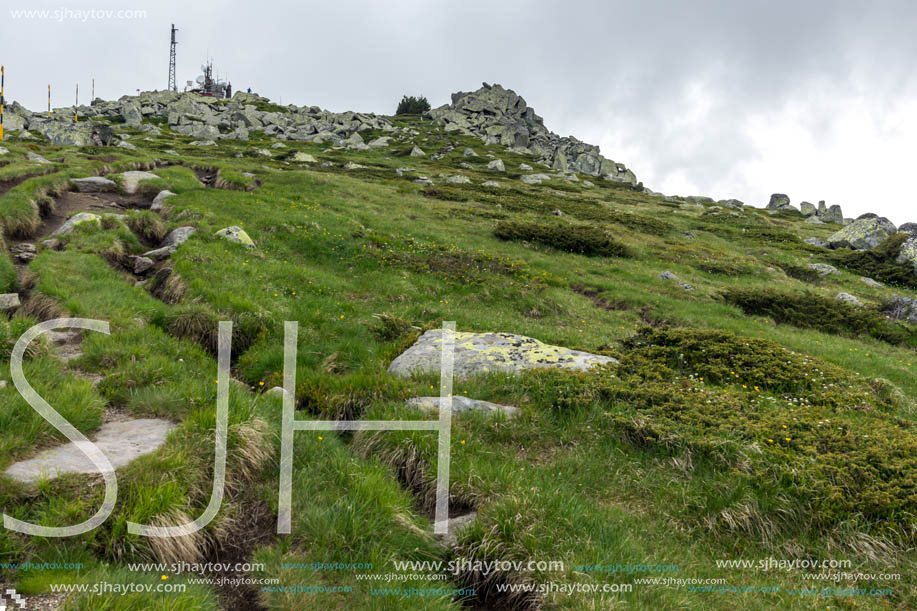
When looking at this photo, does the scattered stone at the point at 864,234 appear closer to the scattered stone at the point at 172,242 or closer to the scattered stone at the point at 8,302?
the scattered stone at the point at 172,242

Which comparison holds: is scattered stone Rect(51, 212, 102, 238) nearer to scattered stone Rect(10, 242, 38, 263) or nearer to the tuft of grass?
the tuft of grass

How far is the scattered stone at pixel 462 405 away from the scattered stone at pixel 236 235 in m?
12.6

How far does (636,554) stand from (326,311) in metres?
10.4

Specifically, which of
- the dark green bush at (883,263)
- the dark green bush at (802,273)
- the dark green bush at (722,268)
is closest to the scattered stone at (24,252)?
the dark green bush at (722,268)

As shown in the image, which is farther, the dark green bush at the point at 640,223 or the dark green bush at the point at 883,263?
the dark green bush at the point at 640,223

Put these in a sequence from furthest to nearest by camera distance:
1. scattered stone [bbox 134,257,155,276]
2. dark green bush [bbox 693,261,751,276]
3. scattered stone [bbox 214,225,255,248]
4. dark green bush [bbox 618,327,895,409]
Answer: dark green bush [bbox 693,261,751,276], scattered stone [bbox 214,225,255,248], scattered stone [bbox 134,257,155,276], dark green bush [bbox 618,327,895,409]

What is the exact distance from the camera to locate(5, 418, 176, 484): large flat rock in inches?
191

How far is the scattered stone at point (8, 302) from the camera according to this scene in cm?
1017

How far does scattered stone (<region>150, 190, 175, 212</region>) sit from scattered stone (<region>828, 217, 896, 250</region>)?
165 feet

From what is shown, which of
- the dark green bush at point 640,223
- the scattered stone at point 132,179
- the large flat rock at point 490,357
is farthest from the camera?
the dark green bush at point 640,223

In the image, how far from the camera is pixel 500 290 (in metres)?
18.5

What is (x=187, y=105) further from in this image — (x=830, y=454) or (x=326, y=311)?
(x=830, y=454)

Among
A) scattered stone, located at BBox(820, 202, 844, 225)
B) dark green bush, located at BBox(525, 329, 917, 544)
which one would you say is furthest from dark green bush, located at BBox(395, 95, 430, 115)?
dark green bush, located at BBox(525, 329, 917, 544)

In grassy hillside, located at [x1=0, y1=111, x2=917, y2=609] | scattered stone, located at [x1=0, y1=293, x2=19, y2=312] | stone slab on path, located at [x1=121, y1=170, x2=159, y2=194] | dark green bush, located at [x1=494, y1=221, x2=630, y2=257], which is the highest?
stone slab on path, located at [x1=121, y1=170, x2=159, y2=194]
